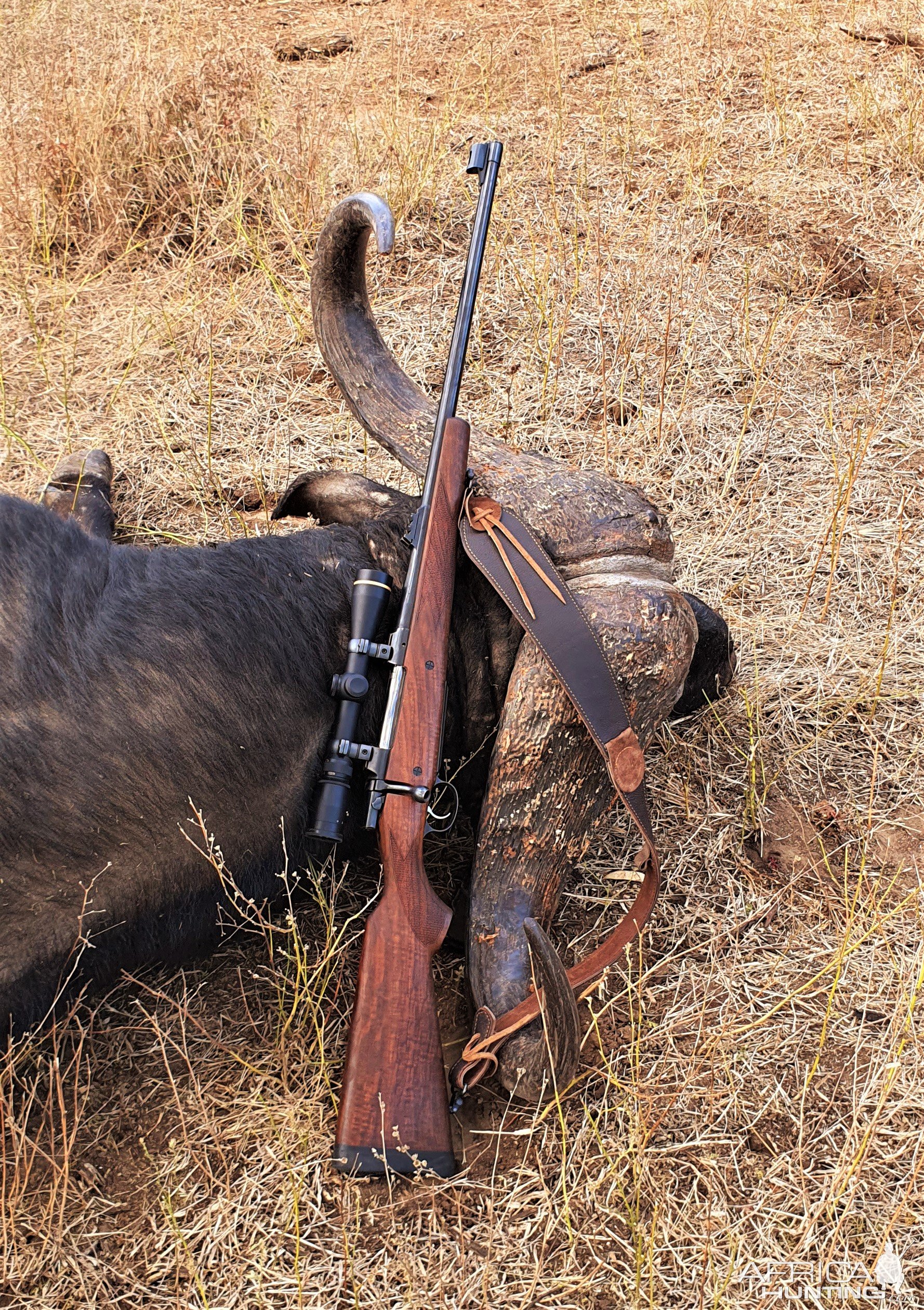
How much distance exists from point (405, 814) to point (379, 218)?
4.66 feet

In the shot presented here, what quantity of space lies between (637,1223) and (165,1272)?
961 mm

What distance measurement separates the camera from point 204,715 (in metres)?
2.39

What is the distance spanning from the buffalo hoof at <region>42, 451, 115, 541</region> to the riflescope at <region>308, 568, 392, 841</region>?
1.63m

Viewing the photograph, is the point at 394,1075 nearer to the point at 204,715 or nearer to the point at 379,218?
the point at 204,715

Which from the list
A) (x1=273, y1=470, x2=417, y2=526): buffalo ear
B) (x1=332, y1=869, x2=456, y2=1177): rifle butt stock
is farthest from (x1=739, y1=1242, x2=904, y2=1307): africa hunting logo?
(x1=273, y1=470, x2=417, y2=526): buffalo ear

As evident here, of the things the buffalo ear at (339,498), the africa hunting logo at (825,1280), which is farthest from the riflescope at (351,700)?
the africa hunting logo at (825,1280)

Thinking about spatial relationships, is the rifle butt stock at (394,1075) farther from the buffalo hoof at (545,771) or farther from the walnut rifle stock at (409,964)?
the buffalo hoof at (545,771)

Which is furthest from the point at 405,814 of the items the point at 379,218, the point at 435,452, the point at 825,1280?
the point at 379,218

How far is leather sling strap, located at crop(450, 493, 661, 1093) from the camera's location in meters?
2.34

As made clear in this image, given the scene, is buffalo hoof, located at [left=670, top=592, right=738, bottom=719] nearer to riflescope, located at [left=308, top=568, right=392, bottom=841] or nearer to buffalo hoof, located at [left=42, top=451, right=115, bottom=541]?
riflescope, located at [left=308, top=568, right=392, bottom=841]

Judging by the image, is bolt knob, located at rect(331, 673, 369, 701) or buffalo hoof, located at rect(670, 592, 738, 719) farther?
buffalo hoof, located at rect(670, 592, 738, 719)

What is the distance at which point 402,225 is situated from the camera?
5.36 metres

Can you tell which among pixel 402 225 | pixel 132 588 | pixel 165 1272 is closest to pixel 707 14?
pixel 402 225

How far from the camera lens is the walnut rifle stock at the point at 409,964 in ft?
7.27
